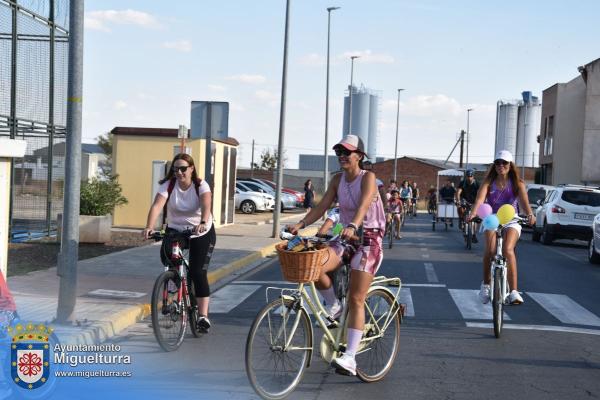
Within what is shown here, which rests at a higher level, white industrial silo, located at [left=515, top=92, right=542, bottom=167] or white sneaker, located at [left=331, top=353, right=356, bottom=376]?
white industrial silo, located at [left=515, top=92, right=542, bottom=167]

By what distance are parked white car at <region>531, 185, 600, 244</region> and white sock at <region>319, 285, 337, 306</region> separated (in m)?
18.7

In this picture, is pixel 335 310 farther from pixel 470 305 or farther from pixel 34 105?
pixel 34 105

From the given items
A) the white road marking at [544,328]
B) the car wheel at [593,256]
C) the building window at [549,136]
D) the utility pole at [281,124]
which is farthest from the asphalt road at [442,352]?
the building window at [549,136]

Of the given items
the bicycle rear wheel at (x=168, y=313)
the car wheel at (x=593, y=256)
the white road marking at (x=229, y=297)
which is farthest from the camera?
the car wheel at (x=593, y=256)

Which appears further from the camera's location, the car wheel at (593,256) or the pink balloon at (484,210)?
the car wheel at (593,256)

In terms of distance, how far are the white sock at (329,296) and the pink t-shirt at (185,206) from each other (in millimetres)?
1952

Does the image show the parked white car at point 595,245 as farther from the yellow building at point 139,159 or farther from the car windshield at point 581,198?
the yellow building at point 139,159

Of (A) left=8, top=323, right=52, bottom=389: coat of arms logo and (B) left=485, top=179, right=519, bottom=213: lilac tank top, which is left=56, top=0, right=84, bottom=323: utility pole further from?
(B) left=485, top=179, right=519, bottom=213: lilac tank top

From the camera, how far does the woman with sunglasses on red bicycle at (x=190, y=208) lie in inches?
322

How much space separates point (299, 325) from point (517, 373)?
2225 mm

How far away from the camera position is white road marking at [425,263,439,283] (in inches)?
564

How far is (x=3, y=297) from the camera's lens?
5.73 meters

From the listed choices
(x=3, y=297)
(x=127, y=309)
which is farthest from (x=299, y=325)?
(x=127, y=309)

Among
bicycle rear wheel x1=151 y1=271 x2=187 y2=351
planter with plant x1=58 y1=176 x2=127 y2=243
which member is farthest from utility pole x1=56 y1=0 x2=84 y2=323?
planter with plant x1=58 y1=176 x2=127 y2=243
